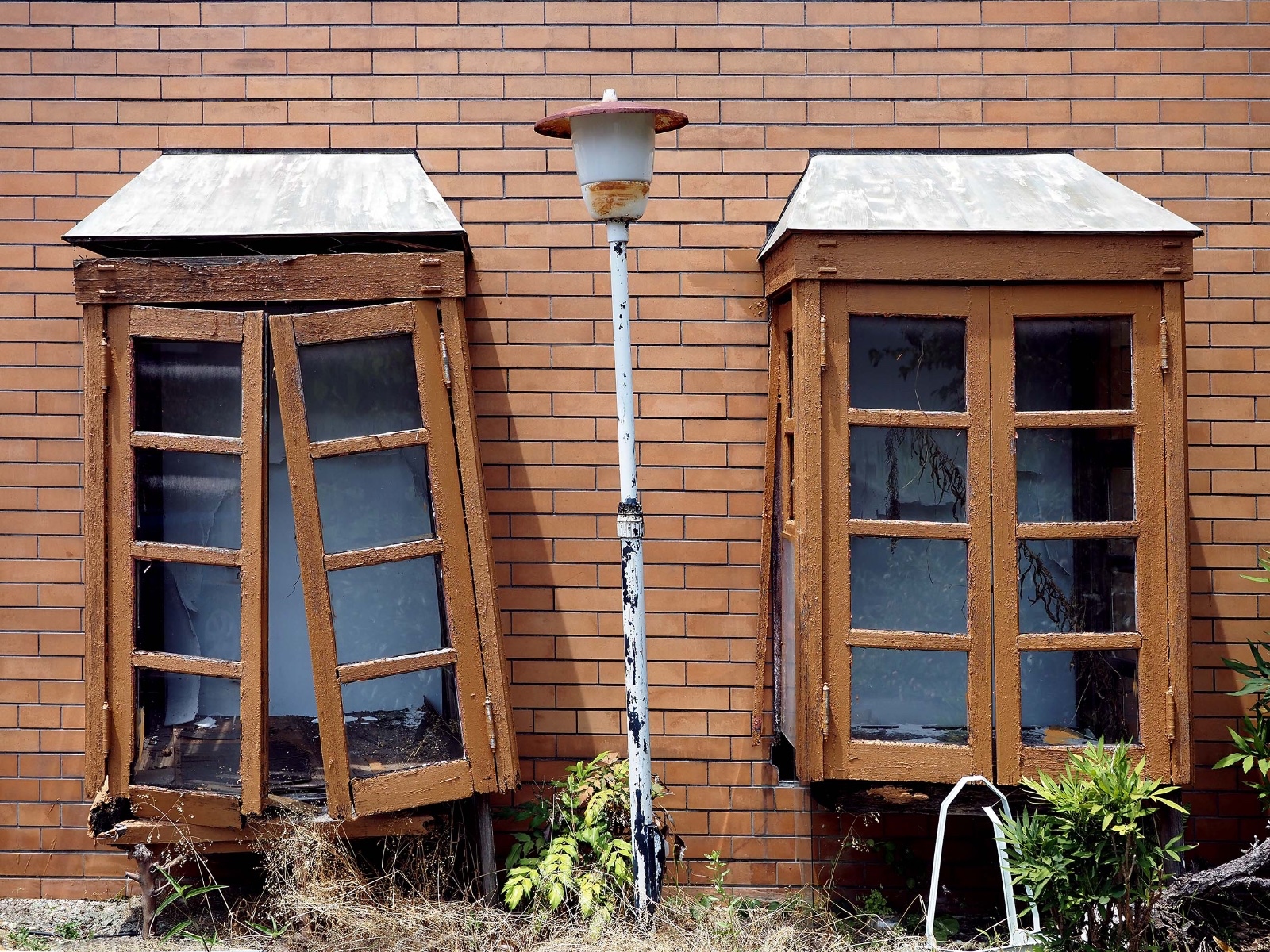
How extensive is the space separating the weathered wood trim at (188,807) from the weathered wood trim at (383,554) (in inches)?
38.3

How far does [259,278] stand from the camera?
3.89 m

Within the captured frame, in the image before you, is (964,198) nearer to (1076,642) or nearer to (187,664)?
(1076,642)

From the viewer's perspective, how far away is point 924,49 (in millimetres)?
4516

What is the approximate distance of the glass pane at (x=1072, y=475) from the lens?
3.92 metres

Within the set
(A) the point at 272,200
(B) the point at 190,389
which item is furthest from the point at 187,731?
(A) the point at 272,200

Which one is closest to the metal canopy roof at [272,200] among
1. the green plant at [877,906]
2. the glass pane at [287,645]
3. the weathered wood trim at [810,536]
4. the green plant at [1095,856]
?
the glass pane at [287,645]

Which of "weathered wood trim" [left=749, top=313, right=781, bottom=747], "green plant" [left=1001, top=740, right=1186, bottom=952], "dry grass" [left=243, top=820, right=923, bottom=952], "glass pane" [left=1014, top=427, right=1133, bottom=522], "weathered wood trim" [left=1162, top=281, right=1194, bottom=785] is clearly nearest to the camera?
"green plant" [left=1001, top=740, right=1186, bottom=952]

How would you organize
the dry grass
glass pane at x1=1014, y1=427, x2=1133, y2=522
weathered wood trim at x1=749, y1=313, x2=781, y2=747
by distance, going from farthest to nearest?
weathered wood trim at x1=749, y1=313, x2=781, y2=747, glass pane at x1=1014, y1=427, x2=1133, y2=522, the dry grass

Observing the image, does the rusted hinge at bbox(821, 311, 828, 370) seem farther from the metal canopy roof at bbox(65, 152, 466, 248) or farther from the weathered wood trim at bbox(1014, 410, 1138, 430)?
the metal canopy roof at bbox(65, 152, 466, 248)

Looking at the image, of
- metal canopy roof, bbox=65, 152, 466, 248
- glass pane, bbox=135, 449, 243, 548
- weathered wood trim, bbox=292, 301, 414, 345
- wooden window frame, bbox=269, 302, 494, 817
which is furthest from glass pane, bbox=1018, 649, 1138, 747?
glass pane, bbox=135, 449, 243, 548

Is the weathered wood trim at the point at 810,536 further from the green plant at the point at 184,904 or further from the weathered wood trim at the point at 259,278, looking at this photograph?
the green plant at the point at 184,904

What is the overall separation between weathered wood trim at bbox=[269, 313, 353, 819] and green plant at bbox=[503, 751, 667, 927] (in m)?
0.73

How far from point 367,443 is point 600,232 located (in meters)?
1.41

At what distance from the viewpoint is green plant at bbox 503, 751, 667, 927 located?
12.6 ft
